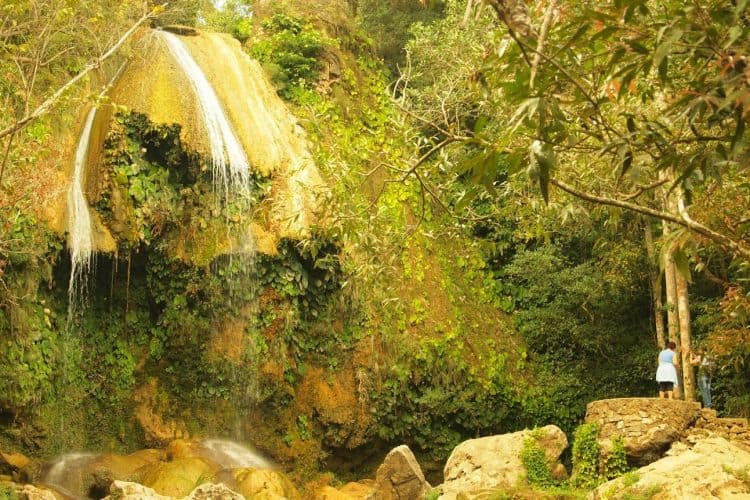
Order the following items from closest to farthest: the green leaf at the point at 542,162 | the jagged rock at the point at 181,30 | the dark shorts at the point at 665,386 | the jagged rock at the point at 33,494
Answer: the green leaf at the point at 542,162
the jagged rock at the point at 33,494
the dark shorts at the point at 665,386
the jagged rock at the point at 181,30

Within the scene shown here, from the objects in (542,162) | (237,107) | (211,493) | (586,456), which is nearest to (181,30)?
(237,107)

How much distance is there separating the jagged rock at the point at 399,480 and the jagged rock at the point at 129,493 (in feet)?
11.5

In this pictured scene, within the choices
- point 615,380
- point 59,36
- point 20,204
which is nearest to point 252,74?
point 59,36

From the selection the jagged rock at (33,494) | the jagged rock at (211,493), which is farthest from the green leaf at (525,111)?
the jagged rock at (33,494)

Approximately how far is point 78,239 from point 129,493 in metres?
4.92

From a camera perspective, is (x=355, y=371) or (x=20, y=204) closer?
(x=20, y=204)

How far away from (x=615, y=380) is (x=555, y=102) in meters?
15.4

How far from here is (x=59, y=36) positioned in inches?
564

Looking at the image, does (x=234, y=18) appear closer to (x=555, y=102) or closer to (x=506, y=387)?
(x=506, y=387)

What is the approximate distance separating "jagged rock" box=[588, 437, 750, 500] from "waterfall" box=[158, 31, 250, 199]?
334 inches

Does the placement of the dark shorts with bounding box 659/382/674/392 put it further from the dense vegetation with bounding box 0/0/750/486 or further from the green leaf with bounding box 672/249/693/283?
the green leaf with bounding box 672/249/693/283

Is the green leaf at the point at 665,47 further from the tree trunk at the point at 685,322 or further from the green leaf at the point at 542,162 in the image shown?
the tree trunk at the point at 685,322

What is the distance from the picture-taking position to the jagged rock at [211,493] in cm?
1009

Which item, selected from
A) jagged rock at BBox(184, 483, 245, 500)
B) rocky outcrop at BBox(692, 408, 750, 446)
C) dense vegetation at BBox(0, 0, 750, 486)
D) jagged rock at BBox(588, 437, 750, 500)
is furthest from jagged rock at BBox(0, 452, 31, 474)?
rocky outcrop at BBox(692, 408, 750, 446)
